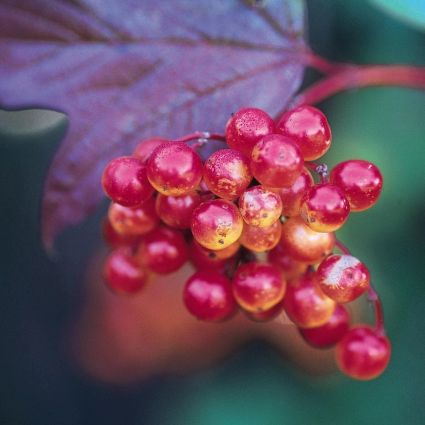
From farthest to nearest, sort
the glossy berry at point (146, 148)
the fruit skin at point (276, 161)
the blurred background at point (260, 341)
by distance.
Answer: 1. the blurred background at point (260, 341)
2. the glossy berry at point (146, 148)
3. the fruit skin at point (276, 161)

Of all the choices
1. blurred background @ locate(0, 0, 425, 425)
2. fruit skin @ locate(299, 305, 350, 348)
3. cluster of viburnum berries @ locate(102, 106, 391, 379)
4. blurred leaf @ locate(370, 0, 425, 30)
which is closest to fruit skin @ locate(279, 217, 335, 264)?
cluster of viburnum berries @ locate(102, 106, 391, 379)

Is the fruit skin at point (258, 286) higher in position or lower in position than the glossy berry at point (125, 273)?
higher

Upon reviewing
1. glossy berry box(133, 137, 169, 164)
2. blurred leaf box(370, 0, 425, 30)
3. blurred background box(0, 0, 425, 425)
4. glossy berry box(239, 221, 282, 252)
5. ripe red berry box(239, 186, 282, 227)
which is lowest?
blurred background box(0, 0, 425, 425)

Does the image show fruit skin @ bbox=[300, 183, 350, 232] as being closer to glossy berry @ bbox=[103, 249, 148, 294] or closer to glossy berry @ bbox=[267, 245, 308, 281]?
glossy berry @ bbox=[267, 245, 308, 281]

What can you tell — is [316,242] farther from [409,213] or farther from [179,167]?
[409,213]

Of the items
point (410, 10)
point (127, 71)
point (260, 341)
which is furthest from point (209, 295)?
point (260, 341)

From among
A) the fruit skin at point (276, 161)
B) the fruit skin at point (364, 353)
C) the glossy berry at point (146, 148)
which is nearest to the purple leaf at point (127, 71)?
the glossy berry at point (146, 148)

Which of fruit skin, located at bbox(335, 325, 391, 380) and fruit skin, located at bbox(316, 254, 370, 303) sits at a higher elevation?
fruit skin, located at bbox(316, 254, 370, 303)

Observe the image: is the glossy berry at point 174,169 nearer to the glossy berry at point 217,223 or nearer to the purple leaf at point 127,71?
the glossy berry at point 217,223
